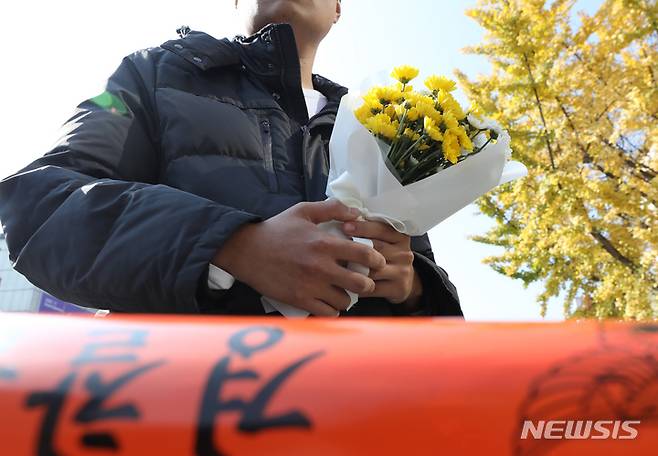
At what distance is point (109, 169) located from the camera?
3.97ft

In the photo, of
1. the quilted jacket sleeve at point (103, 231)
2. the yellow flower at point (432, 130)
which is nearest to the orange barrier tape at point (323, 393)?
the quilted jacket sleeve at point (103, 231)

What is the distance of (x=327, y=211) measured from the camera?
3.30 ft

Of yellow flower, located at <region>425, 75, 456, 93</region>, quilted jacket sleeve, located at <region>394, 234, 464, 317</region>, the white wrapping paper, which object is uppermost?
yellow flower, located at <region>425, 75, 456, 93</region>

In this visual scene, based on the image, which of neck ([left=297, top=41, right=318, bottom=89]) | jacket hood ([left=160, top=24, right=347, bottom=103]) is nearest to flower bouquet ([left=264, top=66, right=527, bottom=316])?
jacket hood ([left=160, top=24, right=347, bottom=103])

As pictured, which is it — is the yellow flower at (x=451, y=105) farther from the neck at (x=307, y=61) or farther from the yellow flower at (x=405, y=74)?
the neck at (x=307, y=61)

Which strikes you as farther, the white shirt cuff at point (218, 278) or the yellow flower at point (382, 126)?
the yellow flower at point (382, 126)

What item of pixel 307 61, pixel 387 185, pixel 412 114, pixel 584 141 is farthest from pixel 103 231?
pixel 584 141

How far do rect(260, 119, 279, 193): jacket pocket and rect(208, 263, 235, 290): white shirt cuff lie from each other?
31 cm

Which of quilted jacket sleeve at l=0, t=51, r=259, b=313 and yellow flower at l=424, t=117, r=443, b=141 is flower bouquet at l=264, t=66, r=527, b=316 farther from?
quilted jacket sleeve at l=0, t=51, r=259, b=313

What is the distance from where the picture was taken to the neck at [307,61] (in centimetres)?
183

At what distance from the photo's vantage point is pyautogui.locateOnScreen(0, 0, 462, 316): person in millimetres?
961

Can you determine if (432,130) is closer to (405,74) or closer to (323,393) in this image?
(405,74)

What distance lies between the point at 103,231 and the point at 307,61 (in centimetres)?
108

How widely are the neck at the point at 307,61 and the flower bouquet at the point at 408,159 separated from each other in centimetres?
65
